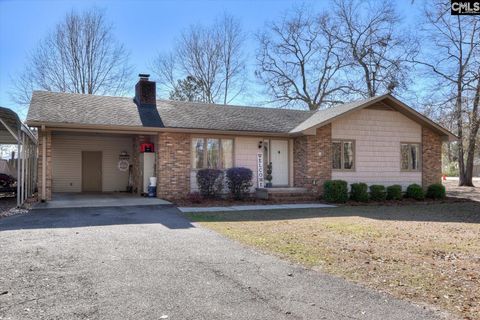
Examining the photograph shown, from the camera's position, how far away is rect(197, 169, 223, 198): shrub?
14805 millimetres

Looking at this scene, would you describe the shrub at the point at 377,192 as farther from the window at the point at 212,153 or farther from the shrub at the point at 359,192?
the window at the point at 212,153

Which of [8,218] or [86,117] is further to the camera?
[86,117]

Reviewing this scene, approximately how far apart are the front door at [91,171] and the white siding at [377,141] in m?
11.5

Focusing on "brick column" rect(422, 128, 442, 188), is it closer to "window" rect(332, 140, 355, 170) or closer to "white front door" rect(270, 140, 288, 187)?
"window" rect(332, 140, 355, 170)

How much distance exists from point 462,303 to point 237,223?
242 inches

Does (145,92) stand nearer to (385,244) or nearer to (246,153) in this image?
(246,153)

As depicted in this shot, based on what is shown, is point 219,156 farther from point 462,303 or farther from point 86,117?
point 462,303

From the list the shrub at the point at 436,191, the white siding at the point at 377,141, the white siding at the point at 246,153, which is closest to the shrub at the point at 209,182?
the white siding at the point at 246,153

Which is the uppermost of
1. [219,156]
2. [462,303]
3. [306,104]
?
[306,104]

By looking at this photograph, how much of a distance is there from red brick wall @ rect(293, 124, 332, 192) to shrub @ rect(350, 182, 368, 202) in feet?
3.96

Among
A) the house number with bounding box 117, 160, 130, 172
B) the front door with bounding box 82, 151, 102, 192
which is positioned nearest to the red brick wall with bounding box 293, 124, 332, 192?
the house number with bounding box 117, 160, 130, 172

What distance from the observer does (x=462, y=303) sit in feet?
14.0

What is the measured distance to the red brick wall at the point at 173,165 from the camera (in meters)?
15.1

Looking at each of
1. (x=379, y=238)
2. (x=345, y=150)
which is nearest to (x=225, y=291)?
(x=379, y=238)
